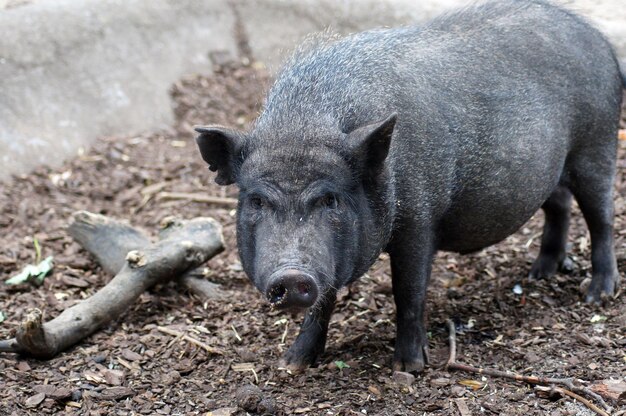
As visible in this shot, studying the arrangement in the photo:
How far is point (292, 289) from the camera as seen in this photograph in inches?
184

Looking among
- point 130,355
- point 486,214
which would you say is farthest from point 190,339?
point 486,214

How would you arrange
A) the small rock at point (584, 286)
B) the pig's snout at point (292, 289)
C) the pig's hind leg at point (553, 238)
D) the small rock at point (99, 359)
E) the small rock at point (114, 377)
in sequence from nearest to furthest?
1. the pig's snout at point (292, 289)
2. the small rock at point (114, 377)
3. the small rock at point (99, 359)
4. the small rock at point (584, 286)
5. the pig's hind leg at point (553, 238)

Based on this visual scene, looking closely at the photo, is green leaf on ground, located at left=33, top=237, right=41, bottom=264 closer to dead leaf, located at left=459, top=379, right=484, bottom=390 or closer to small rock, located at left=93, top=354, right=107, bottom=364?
small rock, located at left=93, top=354, right=107, bottom=364

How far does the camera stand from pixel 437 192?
5738 mm

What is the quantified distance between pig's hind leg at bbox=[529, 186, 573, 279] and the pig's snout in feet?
10.5

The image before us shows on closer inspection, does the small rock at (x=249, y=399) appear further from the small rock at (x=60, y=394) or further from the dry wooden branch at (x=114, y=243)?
the dry wooden branch at (x=114, y=243)

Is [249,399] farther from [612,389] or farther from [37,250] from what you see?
[37,250]

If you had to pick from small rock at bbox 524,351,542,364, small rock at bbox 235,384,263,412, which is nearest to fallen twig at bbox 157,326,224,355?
small rock at bbox 235,384,263,412

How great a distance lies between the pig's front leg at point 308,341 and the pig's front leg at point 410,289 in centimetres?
47

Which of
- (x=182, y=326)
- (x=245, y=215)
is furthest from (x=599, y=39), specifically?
(x=182, y=326)

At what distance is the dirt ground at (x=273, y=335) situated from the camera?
18.4 ft

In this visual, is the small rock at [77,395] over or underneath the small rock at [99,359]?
over

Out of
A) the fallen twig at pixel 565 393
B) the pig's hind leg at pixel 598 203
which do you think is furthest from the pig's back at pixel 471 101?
the fallen twig at pixel 565 393

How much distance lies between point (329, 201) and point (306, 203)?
181 millimetres
